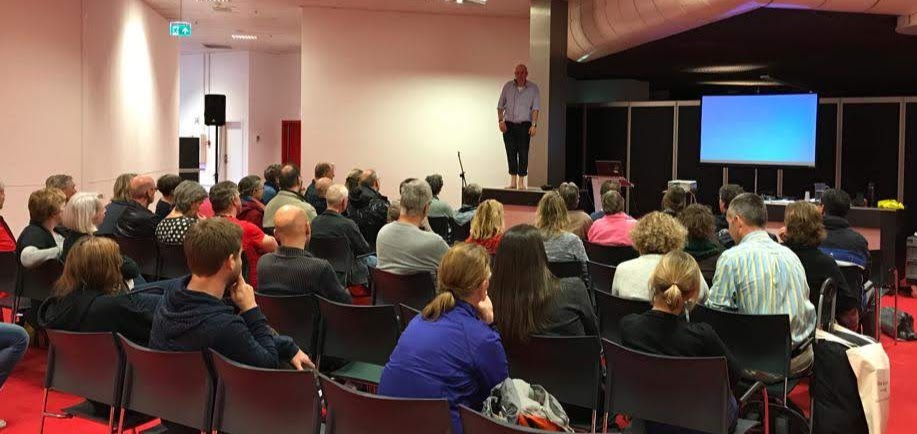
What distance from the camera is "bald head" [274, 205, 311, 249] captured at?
4.41m

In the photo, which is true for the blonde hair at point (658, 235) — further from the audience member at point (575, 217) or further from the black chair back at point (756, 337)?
the audience member at point (575, 217)

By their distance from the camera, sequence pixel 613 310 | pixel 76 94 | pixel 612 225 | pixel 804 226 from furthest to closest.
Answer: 1. pixel 76 94
2. pixel 612 225
3. pixel 804 226
4. pixel 613 310

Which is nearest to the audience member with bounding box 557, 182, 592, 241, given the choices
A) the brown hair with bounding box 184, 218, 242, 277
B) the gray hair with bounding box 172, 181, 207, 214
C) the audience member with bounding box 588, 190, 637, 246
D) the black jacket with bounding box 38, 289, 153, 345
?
the audience member with bounding box 588, 190, 637, 246

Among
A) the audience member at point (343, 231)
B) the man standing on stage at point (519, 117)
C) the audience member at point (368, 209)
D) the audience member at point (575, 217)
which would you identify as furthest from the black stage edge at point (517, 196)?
the audience member at point (343, 231)

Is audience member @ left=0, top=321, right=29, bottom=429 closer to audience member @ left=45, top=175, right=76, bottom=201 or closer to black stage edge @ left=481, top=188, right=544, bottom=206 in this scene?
audience member @ left=45, top=175, right=76, bottom=201

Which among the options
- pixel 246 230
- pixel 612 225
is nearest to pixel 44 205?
pixel 246 230

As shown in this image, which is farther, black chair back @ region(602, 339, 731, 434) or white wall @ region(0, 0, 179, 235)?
white wall @ region(0, 0, 179, 235)

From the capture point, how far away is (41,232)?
5.52 meters

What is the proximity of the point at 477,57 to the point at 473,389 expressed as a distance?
39.9ft

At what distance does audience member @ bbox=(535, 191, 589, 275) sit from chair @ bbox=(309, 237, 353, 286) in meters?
1.53

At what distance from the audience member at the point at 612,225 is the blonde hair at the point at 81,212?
11.7 feet

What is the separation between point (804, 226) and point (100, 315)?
3.78m

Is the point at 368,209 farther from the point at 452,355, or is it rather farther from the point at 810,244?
the point at 452,355

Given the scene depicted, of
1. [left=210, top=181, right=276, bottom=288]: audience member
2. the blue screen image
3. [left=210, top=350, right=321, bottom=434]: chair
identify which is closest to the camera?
[left=210, top=350, right=321, bottom=434]: chair
